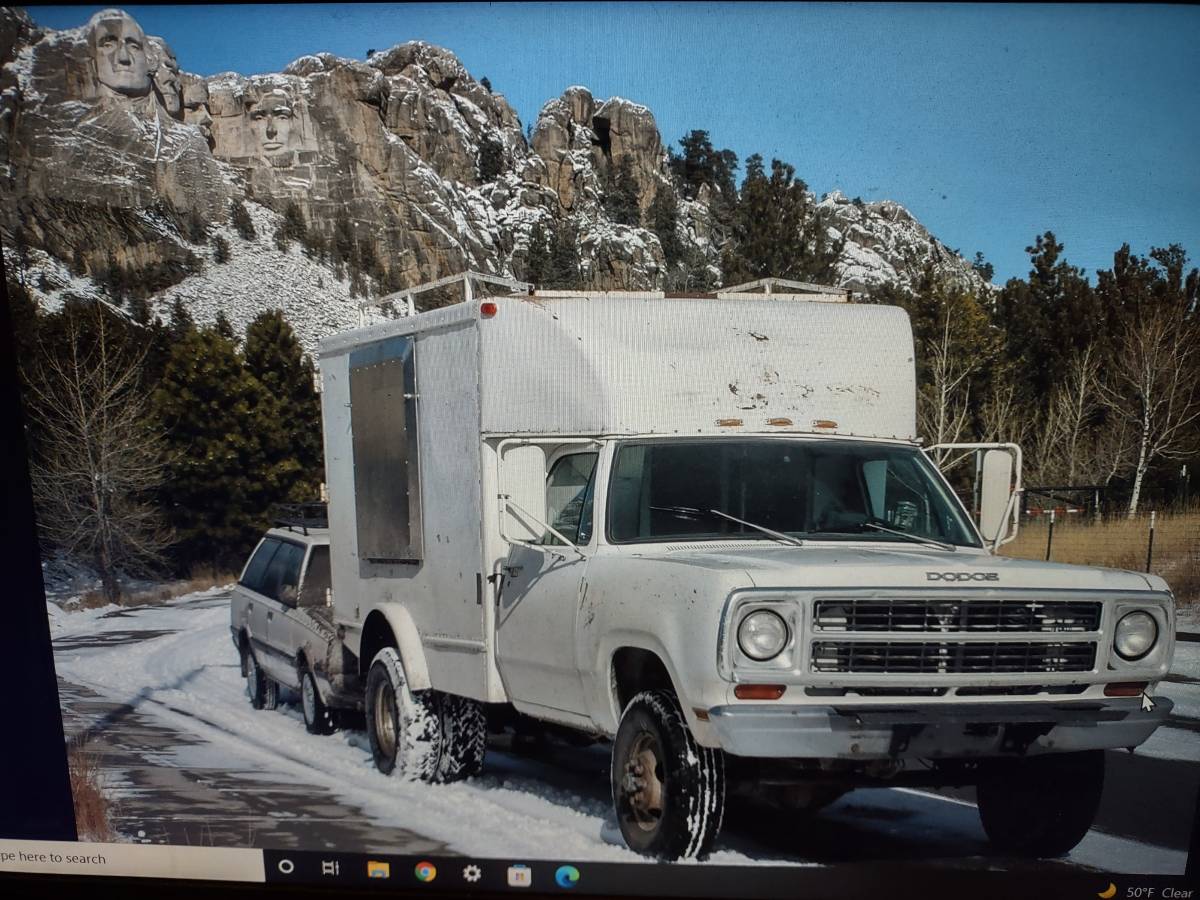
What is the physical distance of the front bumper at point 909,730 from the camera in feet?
14.3

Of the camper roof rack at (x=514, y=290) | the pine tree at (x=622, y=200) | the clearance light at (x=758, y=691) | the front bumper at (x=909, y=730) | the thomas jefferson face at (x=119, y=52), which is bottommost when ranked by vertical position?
the front bumper at (x=909, y=730)

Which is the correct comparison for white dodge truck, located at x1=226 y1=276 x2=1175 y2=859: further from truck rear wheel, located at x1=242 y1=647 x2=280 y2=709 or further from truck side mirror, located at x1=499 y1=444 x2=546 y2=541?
truck rear wheel, located at x1=242 y1=647 x2=280 y2=709

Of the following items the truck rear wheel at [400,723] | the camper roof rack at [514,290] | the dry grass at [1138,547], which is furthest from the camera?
the truck rear wheel at [400,723]

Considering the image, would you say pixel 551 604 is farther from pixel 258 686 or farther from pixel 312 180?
pixel 258 686

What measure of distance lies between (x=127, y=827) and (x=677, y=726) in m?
2.55

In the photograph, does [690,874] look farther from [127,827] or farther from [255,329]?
[255,329]

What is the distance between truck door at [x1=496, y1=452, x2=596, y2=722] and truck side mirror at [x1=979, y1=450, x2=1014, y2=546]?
1795 millimetres

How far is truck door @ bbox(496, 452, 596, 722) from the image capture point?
543cm

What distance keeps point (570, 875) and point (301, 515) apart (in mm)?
3394

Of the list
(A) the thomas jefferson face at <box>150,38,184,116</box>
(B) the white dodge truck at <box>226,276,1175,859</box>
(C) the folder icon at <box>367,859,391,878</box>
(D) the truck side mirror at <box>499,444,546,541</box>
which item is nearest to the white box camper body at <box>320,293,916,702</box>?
(B) the white dodge truck at <box>226,276,1175,859</box>

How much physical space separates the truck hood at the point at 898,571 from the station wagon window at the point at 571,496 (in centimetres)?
68

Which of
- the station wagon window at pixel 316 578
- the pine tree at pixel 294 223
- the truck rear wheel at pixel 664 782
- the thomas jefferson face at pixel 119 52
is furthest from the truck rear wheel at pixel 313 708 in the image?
the thomas jefferson face at pixel 119 52

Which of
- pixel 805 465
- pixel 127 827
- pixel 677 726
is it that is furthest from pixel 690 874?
pixel 127 827

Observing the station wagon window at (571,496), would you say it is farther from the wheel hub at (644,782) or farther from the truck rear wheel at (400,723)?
the truck rear wheel at (400,723)
